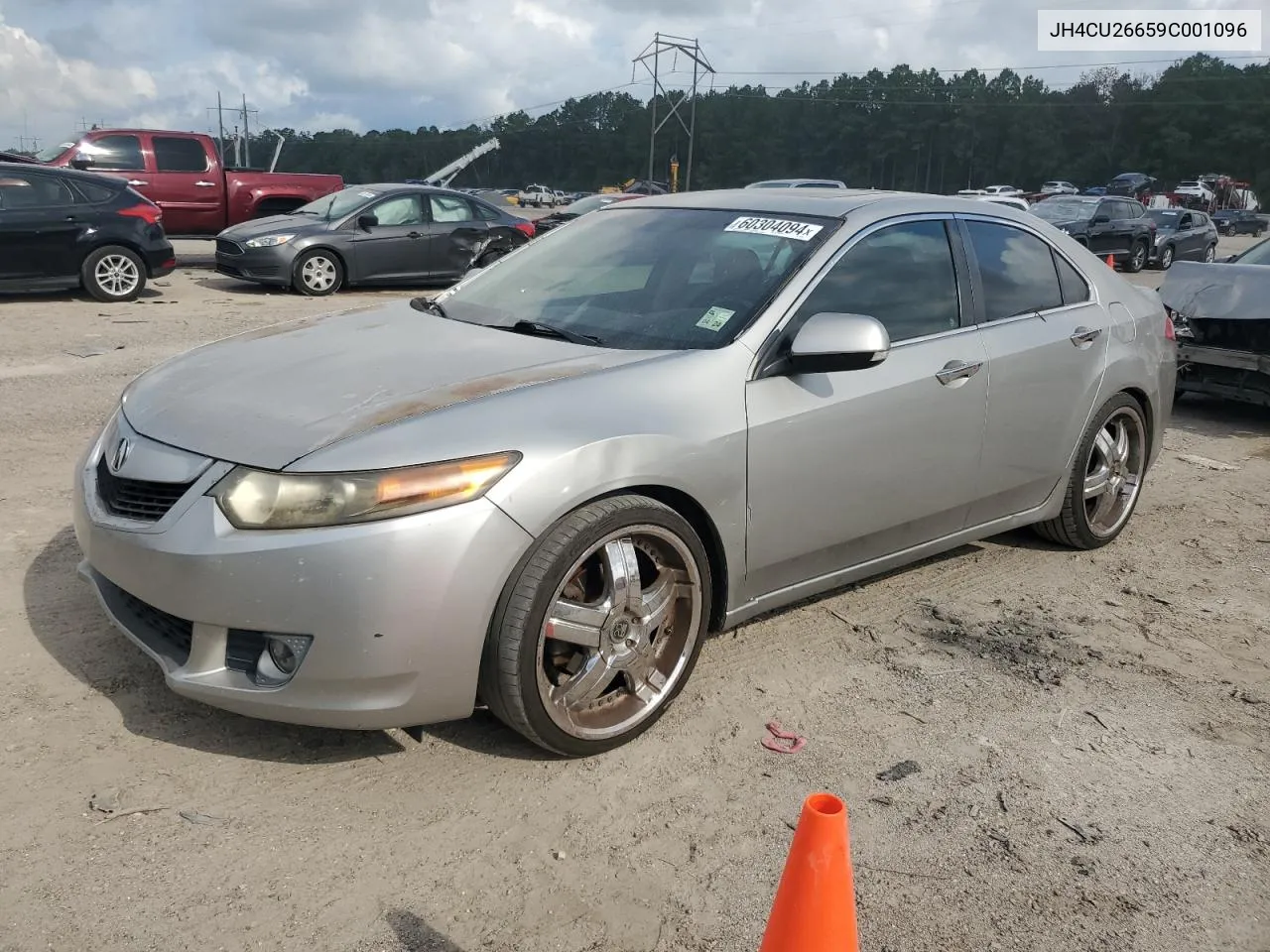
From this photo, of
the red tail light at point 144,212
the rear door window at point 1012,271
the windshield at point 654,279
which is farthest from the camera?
the red tail light at point 144,212

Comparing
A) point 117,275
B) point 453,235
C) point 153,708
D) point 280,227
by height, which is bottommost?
point 153,708

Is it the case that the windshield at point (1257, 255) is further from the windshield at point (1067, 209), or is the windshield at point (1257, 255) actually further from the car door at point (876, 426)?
the windshield at point (1067, 209)

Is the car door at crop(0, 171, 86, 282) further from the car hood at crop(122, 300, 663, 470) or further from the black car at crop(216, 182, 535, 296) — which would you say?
the car hood at crop(122, 300, 663, 470)

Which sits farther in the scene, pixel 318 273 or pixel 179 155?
pixel 179 155

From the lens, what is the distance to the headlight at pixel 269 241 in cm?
1310

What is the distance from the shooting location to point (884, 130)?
357ft

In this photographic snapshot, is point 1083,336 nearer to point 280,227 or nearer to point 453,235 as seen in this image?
point 280,227

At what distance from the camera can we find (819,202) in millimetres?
4031

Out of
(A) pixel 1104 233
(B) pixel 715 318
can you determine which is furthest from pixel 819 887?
(A) pixel 1104 233

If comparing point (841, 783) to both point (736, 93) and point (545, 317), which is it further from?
point (736, 93)

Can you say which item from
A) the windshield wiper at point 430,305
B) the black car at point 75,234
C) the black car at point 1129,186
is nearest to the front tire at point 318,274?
the black car at point 75,234

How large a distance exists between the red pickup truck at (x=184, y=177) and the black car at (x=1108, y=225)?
14657mm

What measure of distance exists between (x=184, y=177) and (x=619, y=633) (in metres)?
15.3

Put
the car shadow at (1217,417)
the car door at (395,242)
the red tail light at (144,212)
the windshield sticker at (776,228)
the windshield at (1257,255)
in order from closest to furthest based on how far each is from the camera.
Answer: the windshield sticker at (776,228) < the car shadow at (1217,417) < the windshield at (1257,255) < the red tail light at (144,212) < the car door at (395,242)
